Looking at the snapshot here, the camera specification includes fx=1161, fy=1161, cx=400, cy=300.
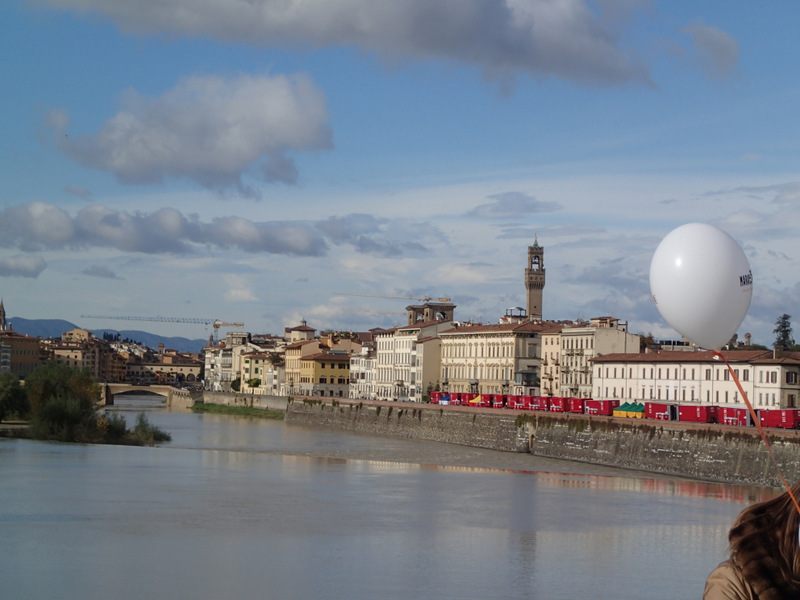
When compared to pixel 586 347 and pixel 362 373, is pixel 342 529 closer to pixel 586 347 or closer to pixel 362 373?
pixel 586 347

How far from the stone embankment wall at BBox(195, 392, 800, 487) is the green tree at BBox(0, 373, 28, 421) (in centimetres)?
2242

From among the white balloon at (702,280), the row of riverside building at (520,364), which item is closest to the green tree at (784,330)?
the row of riverside building at (520,364)

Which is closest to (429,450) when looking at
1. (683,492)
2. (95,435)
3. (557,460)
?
(557,460)

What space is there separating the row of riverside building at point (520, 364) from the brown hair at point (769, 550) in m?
46.7

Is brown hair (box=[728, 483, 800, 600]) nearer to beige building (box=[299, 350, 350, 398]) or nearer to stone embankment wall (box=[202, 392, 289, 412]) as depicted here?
stone embankment wall (box=[202, 392, 289, 412])

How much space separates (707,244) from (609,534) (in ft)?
72.7

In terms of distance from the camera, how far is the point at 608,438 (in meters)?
49.0

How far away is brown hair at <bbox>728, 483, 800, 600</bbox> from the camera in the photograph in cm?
349

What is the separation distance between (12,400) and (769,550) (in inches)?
2294

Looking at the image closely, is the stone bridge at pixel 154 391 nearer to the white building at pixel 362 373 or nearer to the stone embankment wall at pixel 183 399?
the stone embankment wall at pixel 183 399

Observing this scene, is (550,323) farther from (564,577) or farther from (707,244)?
(707,244)

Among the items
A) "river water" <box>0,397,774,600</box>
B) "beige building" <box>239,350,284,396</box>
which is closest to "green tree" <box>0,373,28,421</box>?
"river water" <box>0,397,774,600</box>

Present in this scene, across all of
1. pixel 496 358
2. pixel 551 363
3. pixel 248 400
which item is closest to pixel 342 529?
pixel 551 363

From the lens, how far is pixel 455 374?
3383 inches
